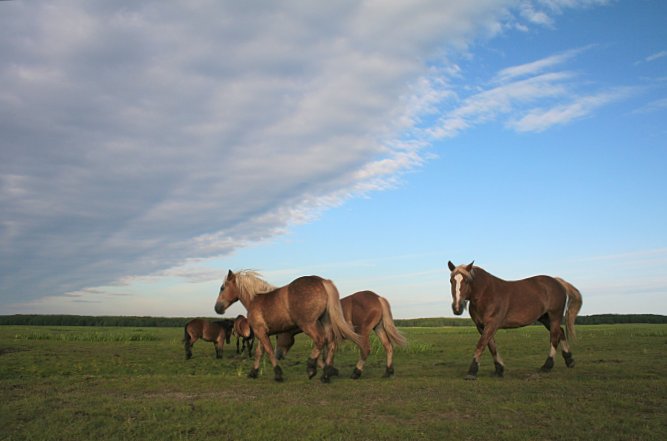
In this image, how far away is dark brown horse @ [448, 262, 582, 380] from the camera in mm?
12227

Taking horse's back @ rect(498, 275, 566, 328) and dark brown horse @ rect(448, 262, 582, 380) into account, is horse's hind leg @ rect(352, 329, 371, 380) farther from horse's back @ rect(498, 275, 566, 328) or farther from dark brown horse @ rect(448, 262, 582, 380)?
horse's back @ rect(498, 275, 566, 328)

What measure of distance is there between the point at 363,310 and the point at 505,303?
3.82 m

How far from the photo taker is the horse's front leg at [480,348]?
1166 centimetres

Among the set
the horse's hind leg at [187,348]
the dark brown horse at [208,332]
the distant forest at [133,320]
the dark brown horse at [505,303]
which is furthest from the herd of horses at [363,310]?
the distant forest at [133,320]

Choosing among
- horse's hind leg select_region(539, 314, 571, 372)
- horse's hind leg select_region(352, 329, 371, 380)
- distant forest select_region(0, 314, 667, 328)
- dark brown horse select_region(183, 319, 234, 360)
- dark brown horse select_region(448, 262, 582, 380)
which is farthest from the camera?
distant forest select_region(0, 314, 667, 328)

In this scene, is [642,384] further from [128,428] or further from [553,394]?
[128,428]

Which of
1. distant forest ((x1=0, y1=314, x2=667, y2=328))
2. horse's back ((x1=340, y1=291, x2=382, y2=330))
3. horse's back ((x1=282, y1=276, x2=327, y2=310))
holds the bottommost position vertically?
distant forest ((x1=0, y1=314, x2=667, y2=328))

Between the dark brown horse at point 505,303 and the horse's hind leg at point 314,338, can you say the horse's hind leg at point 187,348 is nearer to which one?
the horse's hind leg at point 314,338

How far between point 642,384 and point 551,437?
515 centimetres

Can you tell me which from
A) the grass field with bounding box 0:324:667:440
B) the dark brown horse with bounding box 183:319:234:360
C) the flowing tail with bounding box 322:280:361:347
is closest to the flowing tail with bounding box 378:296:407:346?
the grass field with bounding box 0:324:667:440

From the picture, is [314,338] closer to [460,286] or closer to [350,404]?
[350,404]

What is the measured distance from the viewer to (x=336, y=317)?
38.6 ft

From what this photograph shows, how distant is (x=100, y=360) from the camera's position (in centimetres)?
1716

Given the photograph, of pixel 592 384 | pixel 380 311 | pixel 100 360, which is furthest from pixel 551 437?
pixel 100 360
